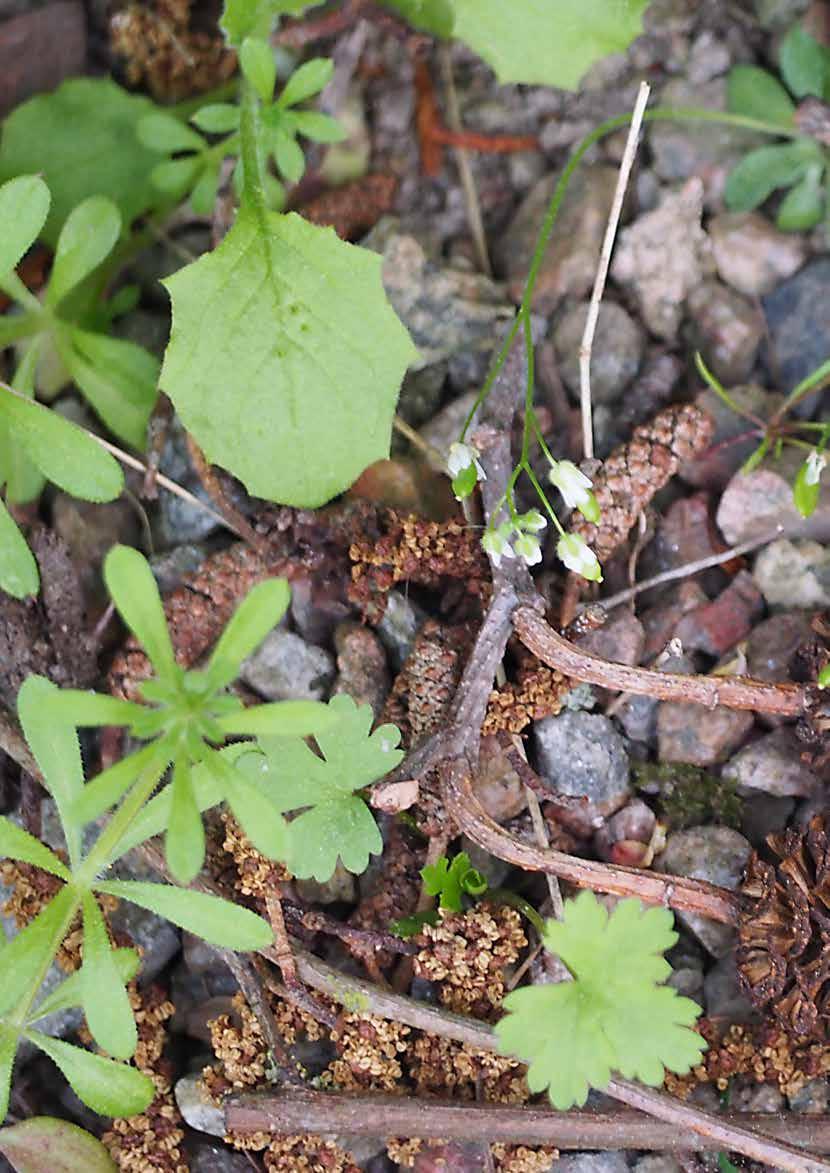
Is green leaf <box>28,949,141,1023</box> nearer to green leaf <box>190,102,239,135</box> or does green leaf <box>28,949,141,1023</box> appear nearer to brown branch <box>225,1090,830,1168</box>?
brown branch <box>225,1090,830,1168</box>

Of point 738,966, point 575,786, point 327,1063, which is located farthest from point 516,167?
point 327,1063

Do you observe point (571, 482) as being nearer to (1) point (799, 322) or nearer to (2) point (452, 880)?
(2) point (452, 880)

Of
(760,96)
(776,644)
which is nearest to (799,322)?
(760,96)

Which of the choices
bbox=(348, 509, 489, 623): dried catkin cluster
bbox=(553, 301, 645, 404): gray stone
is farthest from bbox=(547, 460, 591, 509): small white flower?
bbox=(553, 301, 645, 404): gray stone

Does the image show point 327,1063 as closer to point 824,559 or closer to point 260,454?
point 260,454

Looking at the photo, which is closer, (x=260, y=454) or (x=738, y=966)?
(x=738, y=966)
